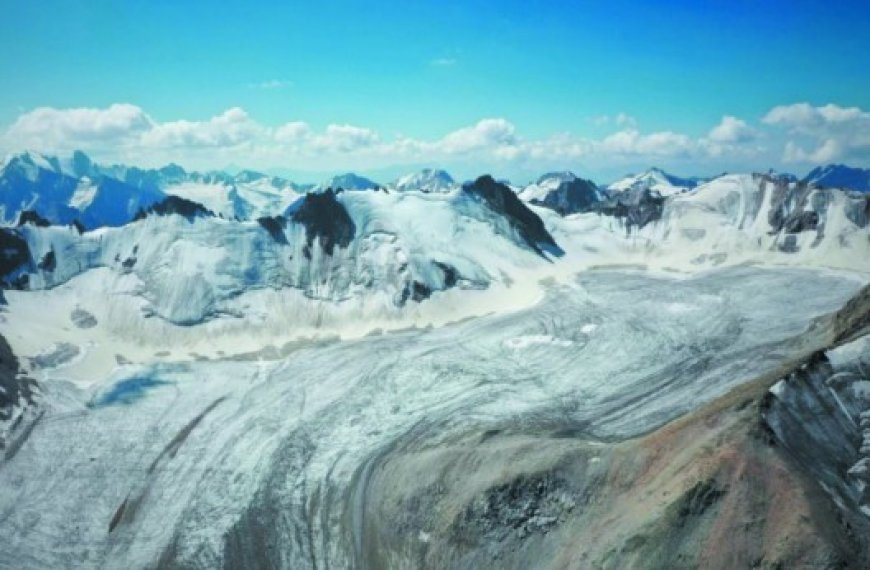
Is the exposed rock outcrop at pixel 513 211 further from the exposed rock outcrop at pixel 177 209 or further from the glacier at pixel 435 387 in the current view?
the exposed rock outcrop at pixel 177 209

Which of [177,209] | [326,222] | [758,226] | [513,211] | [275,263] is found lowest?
[275,263]

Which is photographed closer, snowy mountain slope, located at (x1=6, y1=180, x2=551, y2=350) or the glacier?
the glacier

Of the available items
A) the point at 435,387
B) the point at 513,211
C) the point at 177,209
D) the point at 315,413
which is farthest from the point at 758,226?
the point at 177,209

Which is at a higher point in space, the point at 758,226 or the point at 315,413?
the point at 758,226

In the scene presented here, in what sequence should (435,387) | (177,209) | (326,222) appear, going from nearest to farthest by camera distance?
(435,387) < (177,209) < (326,222)

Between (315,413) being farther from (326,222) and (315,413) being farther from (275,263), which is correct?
(326,222)

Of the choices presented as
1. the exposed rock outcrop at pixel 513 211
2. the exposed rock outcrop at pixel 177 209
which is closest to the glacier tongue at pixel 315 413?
the exposed rock outcrop at pixel 177 209

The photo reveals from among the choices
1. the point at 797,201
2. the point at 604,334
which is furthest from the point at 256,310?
the point at 797,201

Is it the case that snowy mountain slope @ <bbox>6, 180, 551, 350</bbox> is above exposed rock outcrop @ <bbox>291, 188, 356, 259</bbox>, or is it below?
below

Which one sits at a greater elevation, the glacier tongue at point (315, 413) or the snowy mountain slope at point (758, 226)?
the snowy mountain slope at point (758, 226)

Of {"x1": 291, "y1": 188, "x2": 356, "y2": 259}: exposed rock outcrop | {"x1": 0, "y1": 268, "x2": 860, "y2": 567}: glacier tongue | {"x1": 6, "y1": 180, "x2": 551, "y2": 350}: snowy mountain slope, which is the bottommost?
{"x1": 0, "y1": 268, "x2": 860, "y2": 567}: glacier tongue

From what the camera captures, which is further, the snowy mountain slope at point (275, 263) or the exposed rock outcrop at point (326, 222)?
the exposed rock outcrop at point (326, 222)

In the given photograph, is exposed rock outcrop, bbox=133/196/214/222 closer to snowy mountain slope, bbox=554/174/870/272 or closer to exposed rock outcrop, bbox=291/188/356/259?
exposed rock outcrop, bbox=291/188/356/259

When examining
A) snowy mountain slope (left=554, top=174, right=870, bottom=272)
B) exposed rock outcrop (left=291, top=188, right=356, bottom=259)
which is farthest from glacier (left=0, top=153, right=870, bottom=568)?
snowy mountain slope (left=554, top=174, right=870, bottom=272)
